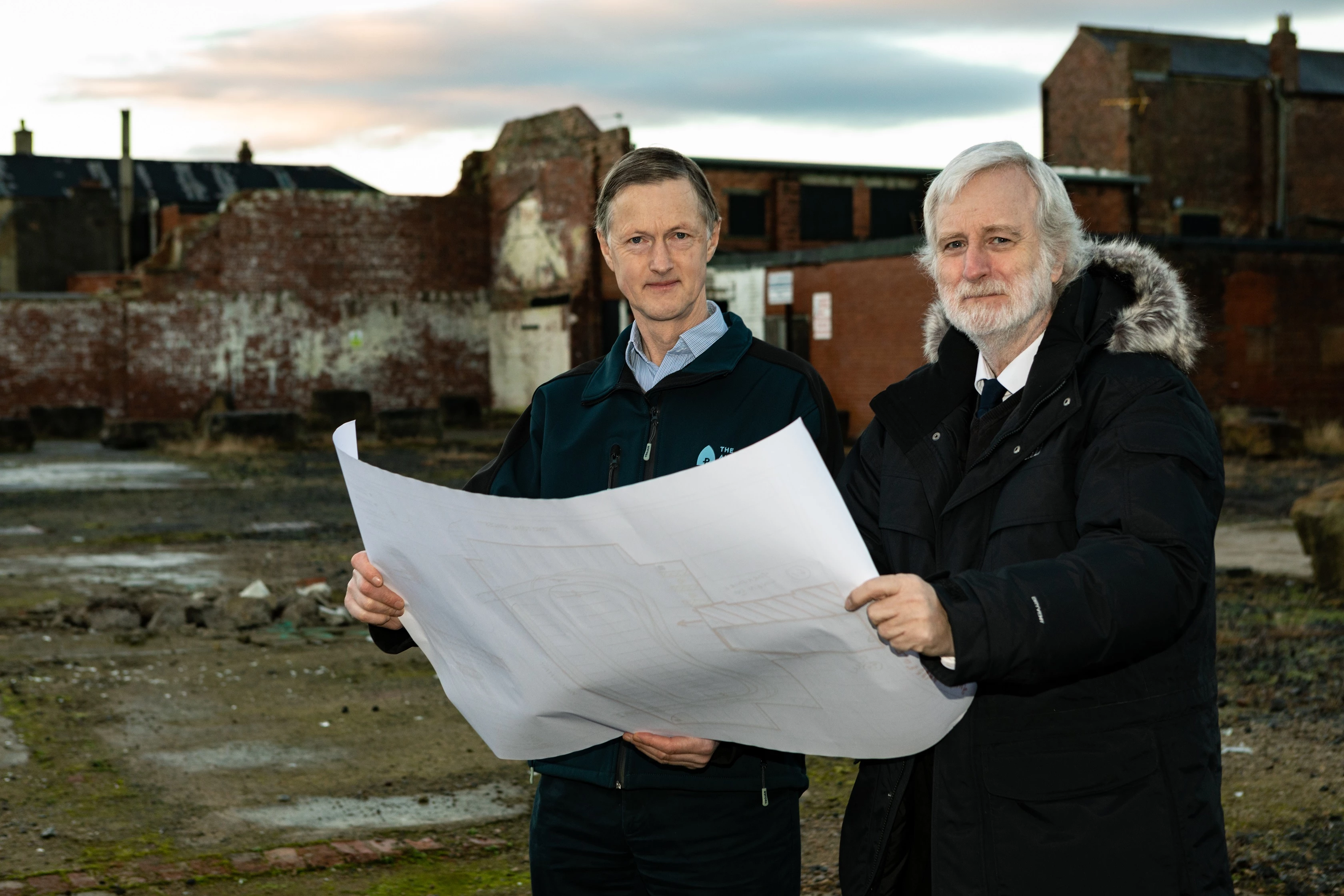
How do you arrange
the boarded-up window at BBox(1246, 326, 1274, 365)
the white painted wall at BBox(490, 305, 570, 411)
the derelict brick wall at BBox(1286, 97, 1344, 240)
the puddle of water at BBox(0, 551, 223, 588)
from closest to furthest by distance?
the puddle of water at BBox(0, 551, 223, 588) < the boarded-up window at BBox(1246, 326, 1274, 365) < the white painted wall at BBox(490, 305, 570, 411) < the derelict brick wall at BBox(1286, 97, 1344, 240)

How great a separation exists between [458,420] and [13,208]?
26733 millimetres

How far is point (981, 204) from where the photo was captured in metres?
2.11

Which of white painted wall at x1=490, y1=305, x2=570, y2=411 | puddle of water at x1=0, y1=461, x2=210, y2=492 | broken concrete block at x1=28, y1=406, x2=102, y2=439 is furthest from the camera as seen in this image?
white painted wall at x1=490, y1=305, x2=570, y2=411

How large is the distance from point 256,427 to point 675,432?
21674mm

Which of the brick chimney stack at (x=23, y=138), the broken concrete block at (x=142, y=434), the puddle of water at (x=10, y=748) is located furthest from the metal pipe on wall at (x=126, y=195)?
the puddle of water at (x=10, y=748)

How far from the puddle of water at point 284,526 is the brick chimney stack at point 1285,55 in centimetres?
3419

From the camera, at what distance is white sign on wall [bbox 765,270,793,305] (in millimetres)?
25188

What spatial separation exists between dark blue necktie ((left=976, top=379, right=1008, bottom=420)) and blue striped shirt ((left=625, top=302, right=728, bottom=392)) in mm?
546

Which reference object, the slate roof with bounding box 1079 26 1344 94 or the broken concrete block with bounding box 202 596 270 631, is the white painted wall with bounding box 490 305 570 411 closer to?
the slate roof with bounding box 1079 26 1344 94

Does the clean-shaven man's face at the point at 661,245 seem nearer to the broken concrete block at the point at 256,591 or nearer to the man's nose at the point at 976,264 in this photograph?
the man's nose at the point at 976,264

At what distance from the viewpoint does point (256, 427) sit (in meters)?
22.8

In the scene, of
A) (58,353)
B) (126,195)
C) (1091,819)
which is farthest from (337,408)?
(1091,819)

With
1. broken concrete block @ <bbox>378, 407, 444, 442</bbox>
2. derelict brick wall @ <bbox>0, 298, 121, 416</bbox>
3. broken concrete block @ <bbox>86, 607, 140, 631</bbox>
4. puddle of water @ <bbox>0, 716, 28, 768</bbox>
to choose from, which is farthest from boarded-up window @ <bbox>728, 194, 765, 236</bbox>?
puddle of water @ <bbox>0, 716, 28, 768</bbox>

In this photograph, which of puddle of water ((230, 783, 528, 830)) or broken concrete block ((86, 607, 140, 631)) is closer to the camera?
puddle of water ((230, 783, 528, 830))
